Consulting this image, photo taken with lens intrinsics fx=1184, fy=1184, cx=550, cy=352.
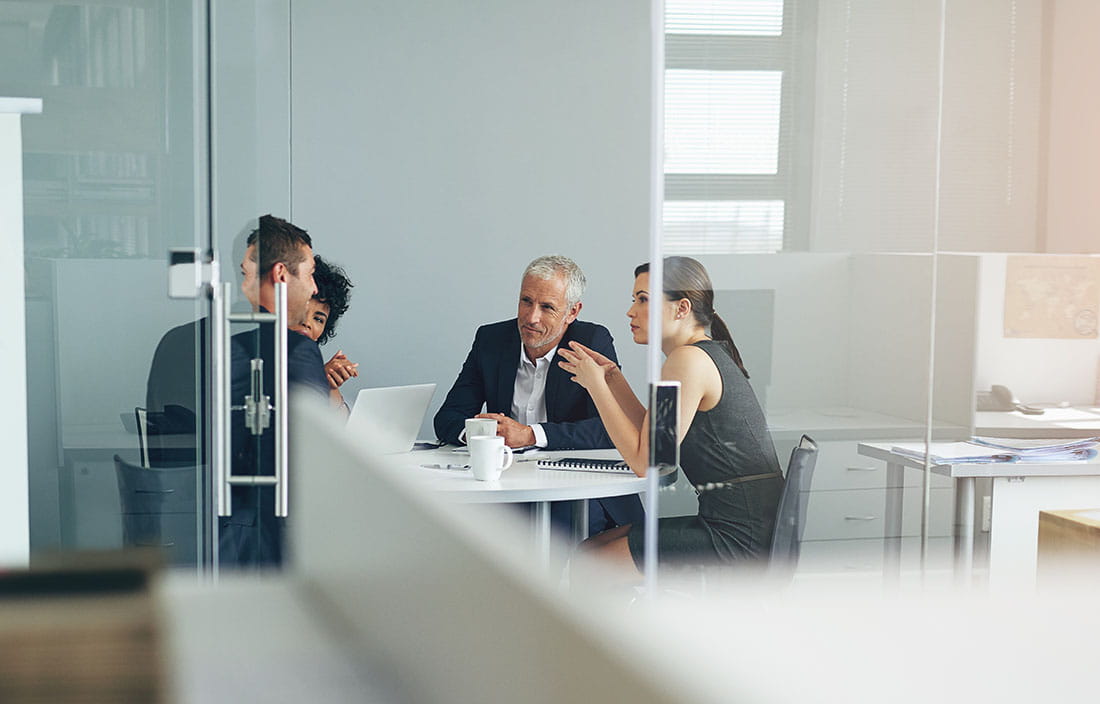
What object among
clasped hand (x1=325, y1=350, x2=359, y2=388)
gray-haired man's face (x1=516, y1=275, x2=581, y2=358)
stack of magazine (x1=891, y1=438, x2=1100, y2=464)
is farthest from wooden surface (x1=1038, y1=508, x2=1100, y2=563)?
clasped hand (x1=325, y1=350, x2=359, y2=388)

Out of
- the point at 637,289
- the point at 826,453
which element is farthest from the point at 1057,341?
the point at 637,289

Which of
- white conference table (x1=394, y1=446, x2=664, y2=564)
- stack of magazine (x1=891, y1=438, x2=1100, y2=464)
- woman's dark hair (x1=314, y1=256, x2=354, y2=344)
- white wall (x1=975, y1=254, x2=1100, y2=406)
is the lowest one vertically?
white conference table (x1=394, y1=446, x2=664, y2=564)

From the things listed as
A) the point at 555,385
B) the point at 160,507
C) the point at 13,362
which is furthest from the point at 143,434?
the point at 555,385

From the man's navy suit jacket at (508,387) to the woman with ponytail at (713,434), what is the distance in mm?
977

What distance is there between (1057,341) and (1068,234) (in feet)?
0.75

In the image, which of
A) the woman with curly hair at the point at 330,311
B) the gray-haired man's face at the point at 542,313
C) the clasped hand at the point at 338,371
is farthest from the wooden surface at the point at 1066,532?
the clasped hand at the point at 338,371

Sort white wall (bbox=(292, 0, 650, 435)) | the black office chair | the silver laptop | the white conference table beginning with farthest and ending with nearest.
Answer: white wall (bbox=(292, 0, 650, 435)), the silver laptop, the white conference table, the black office chair

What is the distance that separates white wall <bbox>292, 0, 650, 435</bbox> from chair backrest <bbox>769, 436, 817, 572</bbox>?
2.49 meters

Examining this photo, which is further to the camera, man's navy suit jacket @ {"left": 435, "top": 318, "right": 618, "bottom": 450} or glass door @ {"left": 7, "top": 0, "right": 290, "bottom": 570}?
man's navy suit jacket @ {"left": 435, "top": 318, "right": 618, "bottom": 450}

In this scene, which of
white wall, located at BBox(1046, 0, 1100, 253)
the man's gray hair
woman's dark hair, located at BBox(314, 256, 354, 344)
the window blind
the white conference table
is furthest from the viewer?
woman's dark hair, located at BBox(314, 256, 354, 344)

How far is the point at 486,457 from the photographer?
10.0ft

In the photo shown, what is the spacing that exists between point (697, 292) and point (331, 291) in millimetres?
2057

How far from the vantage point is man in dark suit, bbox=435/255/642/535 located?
373 centimetres

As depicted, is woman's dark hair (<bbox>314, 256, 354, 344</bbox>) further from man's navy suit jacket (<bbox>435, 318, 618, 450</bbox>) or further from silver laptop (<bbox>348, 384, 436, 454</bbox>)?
silver laptop (<bbox>348, 384, 436, 454</bbox>)
